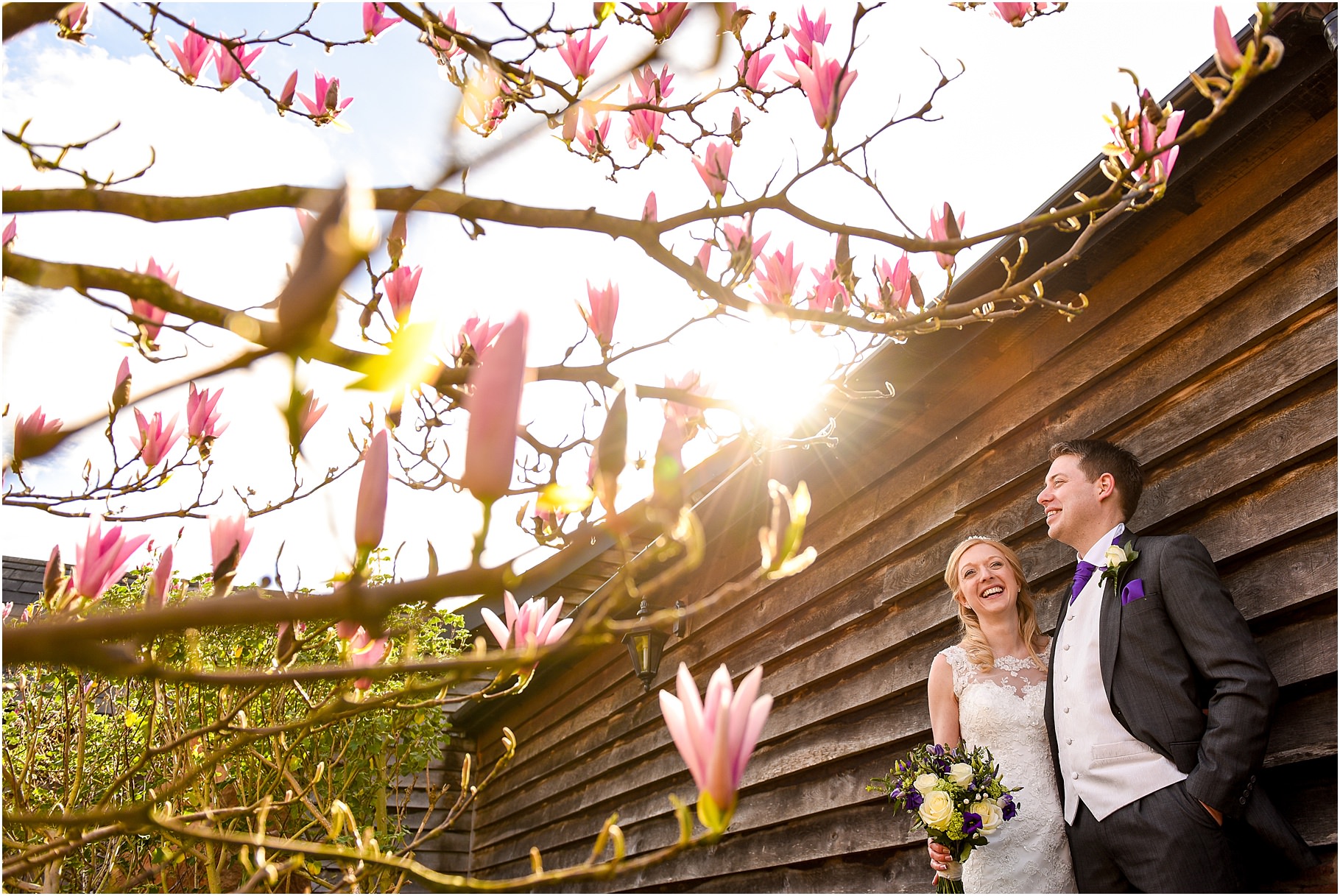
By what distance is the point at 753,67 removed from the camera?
2230 millimetres

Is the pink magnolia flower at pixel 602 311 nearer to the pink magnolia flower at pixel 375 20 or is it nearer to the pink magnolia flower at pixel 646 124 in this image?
the pink magnolia flower at pixel 646 124

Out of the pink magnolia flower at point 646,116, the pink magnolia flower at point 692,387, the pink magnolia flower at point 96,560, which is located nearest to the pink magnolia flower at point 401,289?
the pink magnolia flower at point 692,387

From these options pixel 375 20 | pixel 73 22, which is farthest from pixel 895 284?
pixel 73 22

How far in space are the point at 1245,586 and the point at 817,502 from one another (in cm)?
231

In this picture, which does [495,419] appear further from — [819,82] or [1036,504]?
[1036,504]

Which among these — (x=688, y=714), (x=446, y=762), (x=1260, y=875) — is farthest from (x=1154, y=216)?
(x=446, y=762)

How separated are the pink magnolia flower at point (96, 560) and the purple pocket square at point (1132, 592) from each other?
1.96 metres

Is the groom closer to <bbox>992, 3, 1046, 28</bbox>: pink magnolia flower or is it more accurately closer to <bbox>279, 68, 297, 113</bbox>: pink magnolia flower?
<bbox>992, 3, 1046, 28</bbox>: pink magnolia flower

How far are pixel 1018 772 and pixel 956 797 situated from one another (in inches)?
10.8

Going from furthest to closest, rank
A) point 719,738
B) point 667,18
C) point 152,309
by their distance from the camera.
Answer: point 667,18 → point 152,309 → point 719,738

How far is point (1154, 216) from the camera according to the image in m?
2.58

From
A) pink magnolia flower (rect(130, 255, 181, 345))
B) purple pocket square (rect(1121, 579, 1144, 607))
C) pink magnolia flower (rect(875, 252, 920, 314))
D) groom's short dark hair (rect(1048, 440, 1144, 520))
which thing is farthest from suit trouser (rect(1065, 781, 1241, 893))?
pink magnolia flower (rect(130, 255, 181, 345))

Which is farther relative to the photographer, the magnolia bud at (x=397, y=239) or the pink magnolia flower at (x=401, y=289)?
the pink magnolia flower at (x=401, y=289)

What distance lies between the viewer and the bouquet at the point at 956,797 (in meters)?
2.16
